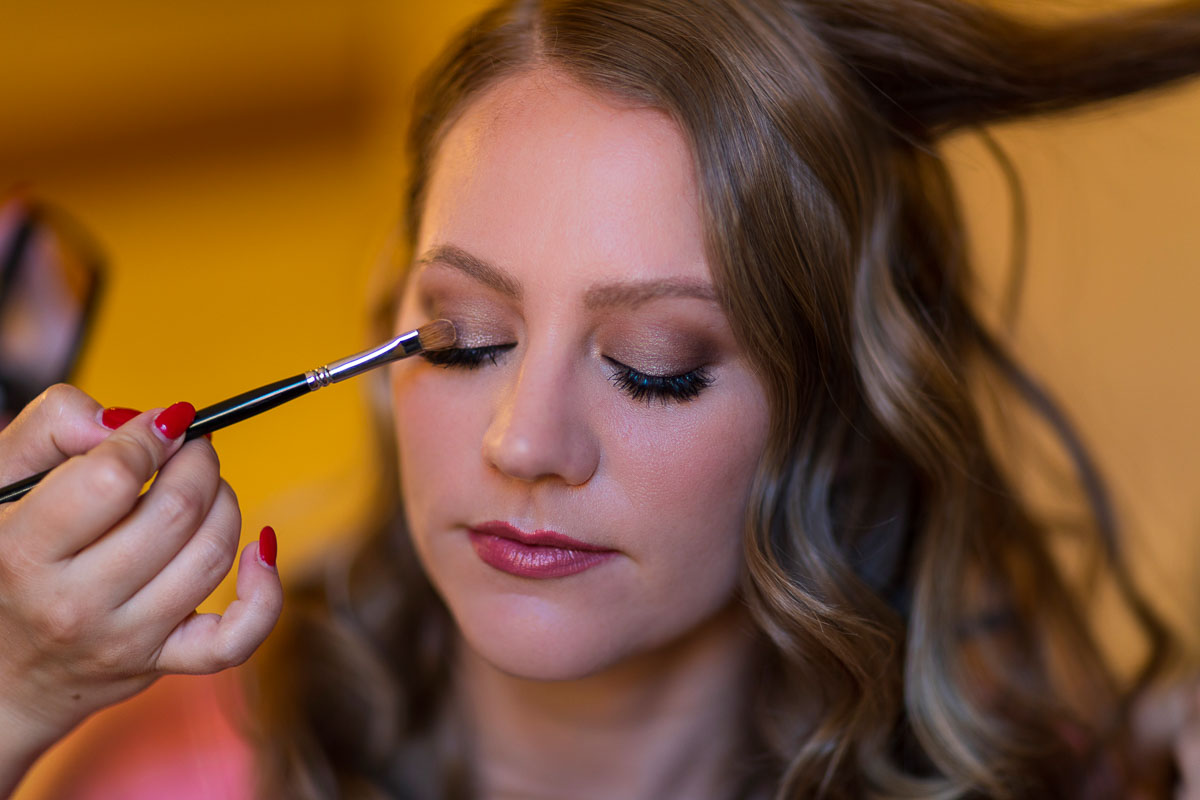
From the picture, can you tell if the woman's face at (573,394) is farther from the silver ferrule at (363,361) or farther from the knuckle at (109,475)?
the knuckle at (109,475)

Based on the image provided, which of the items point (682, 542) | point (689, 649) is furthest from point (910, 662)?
point (682, 542)

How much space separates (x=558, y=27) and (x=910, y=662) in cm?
72

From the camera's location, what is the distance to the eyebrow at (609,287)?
2.64 feet

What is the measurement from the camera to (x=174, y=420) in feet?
2.32

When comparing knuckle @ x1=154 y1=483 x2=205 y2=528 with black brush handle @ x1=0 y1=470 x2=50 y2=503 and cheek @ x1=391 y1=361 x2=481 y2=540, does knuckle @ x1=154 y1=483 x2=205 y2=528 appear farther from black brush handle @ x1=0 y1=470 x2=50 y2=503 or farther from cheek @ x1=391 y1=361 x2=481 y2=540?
cheek @ x1=391 y1=361 x2=481 y2=540

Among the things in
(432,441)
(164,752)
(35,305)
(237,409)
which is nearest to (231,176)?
(35,305)

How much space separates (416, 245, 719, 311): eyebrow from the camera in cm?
80

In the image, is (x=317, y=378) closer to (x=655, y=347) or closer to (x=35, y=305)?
(x=655, y=347)

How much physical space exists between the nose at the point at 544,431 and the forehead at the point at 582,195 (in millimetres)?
80

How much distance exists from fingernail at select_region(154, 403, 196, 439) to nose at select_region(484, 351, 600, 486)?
0.23 metres

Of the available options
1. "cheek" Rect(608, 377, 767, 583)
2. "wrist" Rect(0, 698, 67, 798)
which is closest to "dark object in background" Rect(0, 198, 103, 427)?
"wrist" Rect(0, 698, 67, 798)

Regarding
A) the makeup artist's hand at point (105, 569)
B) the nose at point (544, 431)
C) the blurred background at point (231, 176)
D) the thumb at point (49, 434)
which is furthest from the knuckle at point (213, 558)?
the blurred background at point (231, 176)

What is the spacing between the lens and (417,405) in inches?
36.1

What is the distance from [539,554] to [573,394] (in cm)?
14
